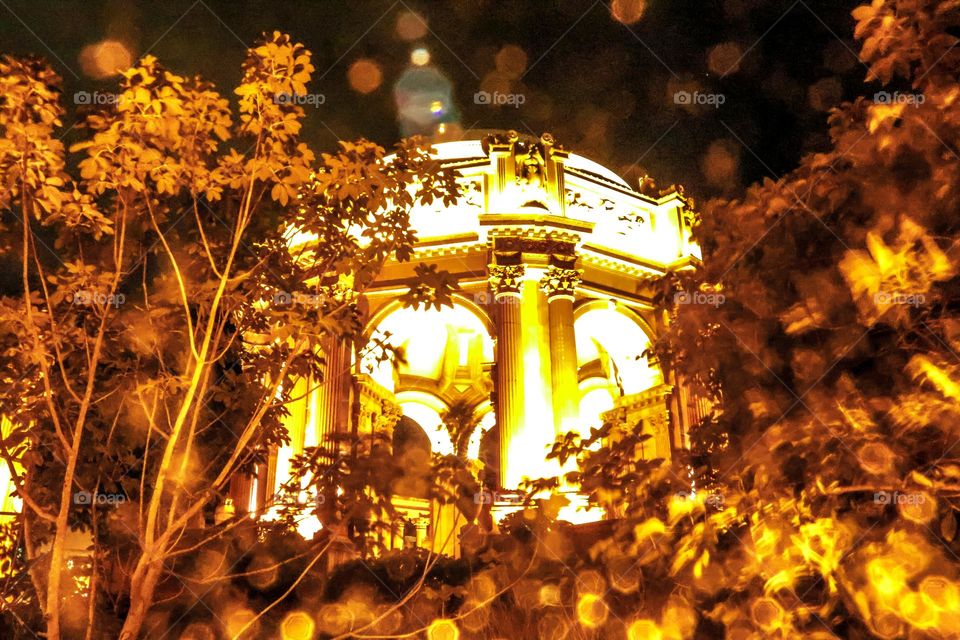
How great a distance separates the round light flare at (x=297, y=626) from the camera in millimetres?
10164

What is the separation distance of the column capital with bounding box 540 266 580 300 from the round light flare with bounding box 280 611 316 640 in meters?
12.6


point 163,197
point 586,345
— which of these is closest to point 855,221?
point 163,197

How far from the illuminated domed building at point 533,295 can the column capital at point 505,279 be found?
0.10 ft

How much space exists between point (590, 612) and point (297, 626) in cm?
532

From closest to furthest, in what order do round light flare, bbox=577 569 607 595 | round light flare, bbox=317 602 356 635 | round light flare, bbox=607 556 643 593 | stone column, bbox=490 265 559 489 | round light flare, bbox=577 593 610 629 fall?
round light flare, bbox=607 556 643 593 → round light flare, bbox=577 569 607 595 → round light flare, bbox=577 593 610 629 → round light flare, bbox=317 602 356 635 → stone column, bbox=490 265 559 489

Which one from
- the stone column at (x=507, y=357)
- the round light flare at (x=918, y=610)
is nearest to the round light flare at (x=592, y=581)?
the round light flare at (x=918, y=610)

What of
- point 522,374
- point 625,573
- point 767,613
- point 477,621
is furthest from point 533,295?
point 767,613

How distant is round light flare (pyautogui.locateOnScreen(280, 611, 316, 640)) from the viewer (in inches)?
400

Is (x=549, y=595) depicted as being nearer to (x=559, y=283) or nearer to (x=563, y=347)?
(x=563, y=347)

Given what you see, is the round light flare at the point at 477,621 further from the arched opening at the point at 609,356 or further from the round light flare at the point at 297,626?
the arched opening at the point at 609,356

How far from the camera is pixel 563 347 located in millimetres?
21109

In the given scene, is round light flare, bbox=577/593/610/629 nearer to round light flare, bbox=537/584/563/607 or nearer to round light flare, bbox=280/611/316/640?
round light flare, bbox=537/584/563/607

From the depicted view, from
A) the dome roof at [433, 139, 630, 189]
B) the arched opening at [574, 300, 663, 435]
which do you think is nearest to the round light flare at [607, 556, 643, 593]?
the arched opening at [574, 300, 663, 435]

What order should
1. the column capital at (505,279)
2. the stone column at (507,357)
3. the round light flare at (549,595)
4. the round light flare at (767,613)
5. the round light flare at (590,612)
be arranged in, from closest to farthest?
1. the round light flare at (767,613)
2. the round light flare at (549,595)
3. the round light flare at (590,612)
4. the stone column at (507,357)
5. the column capital at (505,279)
